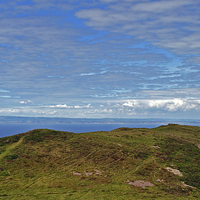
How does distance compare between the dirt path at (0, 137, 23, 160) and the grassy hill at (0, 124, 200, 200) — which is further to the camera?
the dirt path at (0, 137, 23, 160)

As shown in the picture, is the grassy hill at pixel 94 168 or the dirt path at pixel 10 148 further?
Answer: the dirt path at pixel 10 148

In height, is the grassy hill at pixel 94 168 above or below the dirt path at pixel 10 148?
below

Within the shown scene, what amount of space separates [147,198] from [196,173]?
2494 centimetres

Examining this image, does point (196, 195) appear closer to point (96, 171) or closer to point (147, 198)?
point (147, 198)

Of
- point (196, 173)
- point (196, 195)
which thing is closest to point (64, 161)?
point (196, 195)

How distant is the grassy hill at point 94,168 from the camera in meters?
45.4

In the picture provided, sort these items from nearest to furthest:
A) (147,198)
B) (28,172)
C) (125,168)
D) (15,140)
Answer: (147,198), (28,172), (125,168), (15,140)

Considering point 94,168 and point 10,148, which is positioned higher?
point 10,148

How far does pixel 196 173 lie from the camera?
202ft

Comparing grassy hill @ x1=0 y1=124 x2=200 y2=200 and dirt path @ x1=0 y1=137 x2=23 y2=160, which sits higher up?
dirt path @ x1=0 y1=137 x2=23 y2=160

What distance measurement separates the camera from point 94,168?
5725cm

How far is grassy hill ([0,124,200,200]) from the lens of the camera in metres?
45.4

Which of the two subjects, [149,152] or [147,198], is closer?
[147,198]

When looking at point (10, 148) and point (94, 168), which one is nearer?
point (94, 168)
